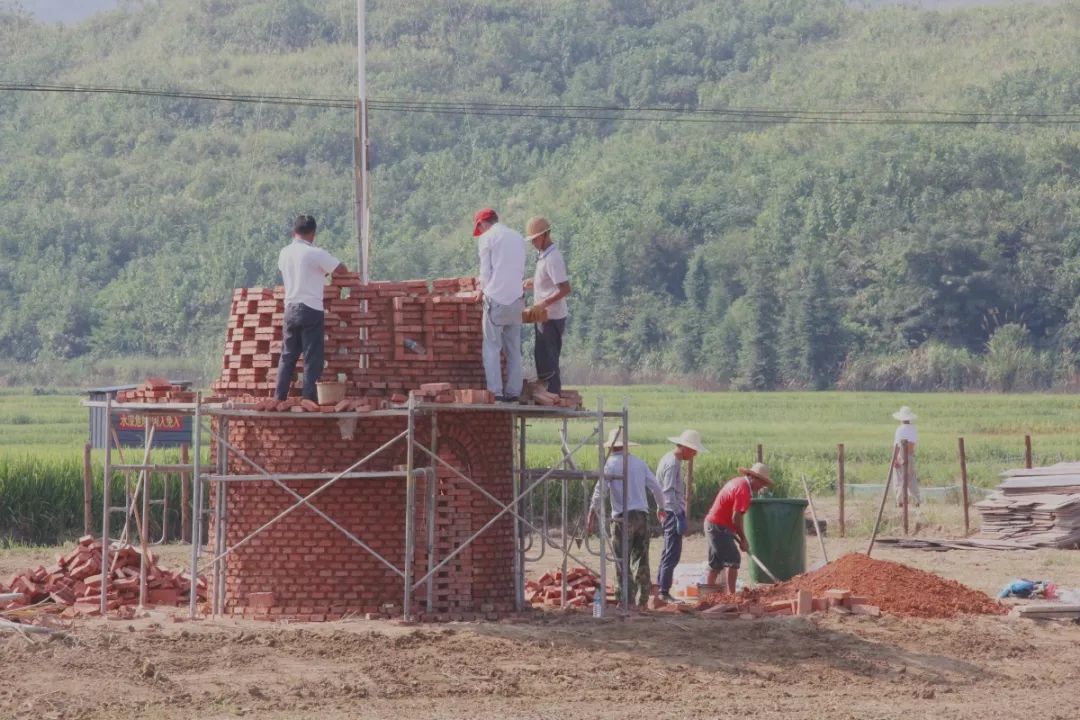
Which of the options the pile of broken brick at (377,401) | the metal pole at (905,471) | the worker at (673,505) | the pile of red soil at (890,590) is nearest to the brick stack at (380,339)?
the pile of broken brick at (377,401)

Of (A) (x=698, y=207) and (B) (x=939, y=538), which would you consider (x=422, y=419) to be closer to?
(B) (x=939, y=538)

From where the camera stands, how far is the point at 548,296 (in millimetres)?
17641

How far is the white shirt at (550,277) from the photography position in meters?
17.7

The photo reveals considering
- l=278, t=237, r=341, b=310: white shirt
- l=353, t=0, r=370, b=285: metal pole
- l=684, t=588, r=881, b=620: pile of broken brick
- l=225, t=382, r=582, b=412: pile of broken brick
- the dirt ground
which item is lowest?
the dirt ground

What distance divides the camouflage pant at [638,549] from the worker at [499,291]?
81.9 inches

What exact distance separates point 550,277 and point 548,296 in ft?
0.61

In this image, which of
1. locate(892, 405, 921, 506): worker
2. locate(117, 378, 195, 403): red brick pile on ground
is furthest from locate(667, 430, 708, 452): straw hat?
locate(892, 405, 921, 506): worker

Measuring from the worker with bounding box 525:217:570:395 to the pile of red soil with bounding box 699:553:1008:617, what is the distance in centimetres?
280

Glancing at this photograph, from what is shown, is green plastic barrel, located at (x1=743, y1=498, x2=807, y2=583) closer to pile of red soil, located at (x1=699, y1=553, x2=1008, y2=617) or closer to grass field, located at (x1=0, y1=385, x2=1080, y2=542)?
pile of red soil, located at (x1=699, y1=553, x2=1008, y2=617)

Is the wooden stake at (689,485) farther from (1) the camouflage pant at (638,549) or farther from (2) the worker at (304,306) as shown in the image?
(2) the worker at (304,306)

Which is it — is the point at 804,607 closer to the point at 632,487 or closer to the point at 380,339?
the point at 632,487

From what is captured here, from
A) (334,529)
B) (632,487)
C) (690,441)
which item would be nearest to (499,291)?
(334,529)

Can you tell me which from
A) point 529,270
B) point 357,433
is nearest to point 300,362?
point 357,433

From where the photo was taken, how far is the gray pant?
1727 cm
